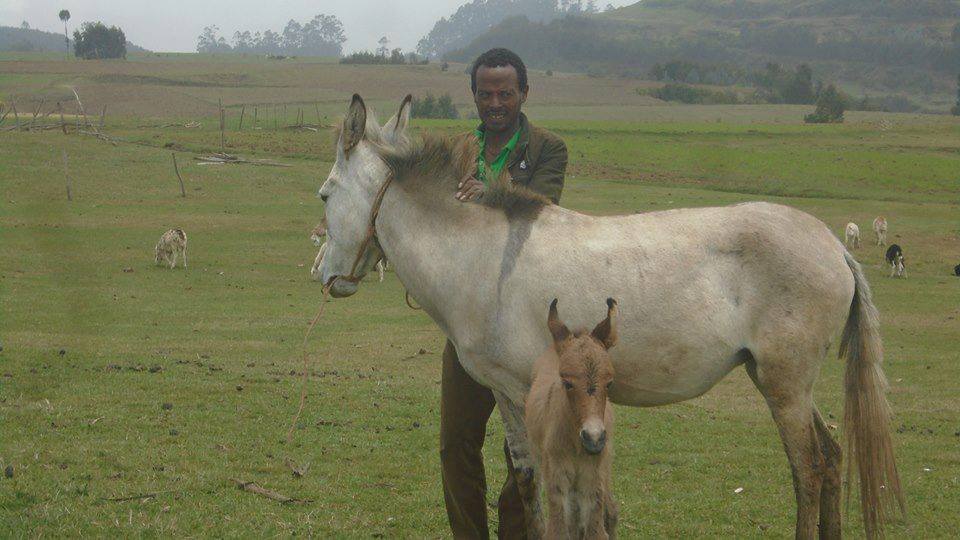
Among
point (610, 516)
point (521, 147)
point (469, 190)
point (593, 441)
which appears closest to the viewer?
Answer: point (593, 441)

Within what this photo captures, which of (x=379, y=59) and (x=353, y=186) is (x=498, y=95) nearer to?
(x=353, y=186)

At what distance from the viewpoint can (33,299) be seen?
72.6ft

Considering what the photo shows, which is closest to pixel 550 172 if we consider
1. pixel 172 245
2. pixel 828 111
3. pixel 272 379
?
pixel 272 379

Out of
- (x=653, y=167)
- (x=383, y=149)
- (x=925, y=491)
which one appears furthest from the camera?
(x=653, y=167)

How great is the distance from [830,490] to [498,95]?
11.4 ft

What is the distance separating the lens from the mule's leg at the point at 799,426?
19.5 feet

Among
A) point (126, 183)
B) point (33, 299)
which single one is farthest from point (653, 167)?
point (33, 299)

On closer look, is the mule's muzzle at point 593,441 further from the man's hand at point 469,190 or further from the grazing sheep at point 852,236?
the grazing sheep at point 852,236

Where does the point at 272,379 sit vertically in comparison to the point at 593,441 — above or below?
below

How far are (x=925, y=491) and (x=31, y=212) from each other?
3433cm

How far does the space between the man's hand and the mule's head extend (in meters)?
0.52

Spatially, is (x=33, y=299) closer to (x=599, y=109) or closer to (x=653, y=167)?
(x=653, y=167)

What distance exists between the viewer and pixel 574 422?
5.54 metres

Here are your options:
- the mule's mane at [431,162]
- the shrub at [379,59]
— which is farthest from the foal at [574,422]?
the shrub at [379,59]
